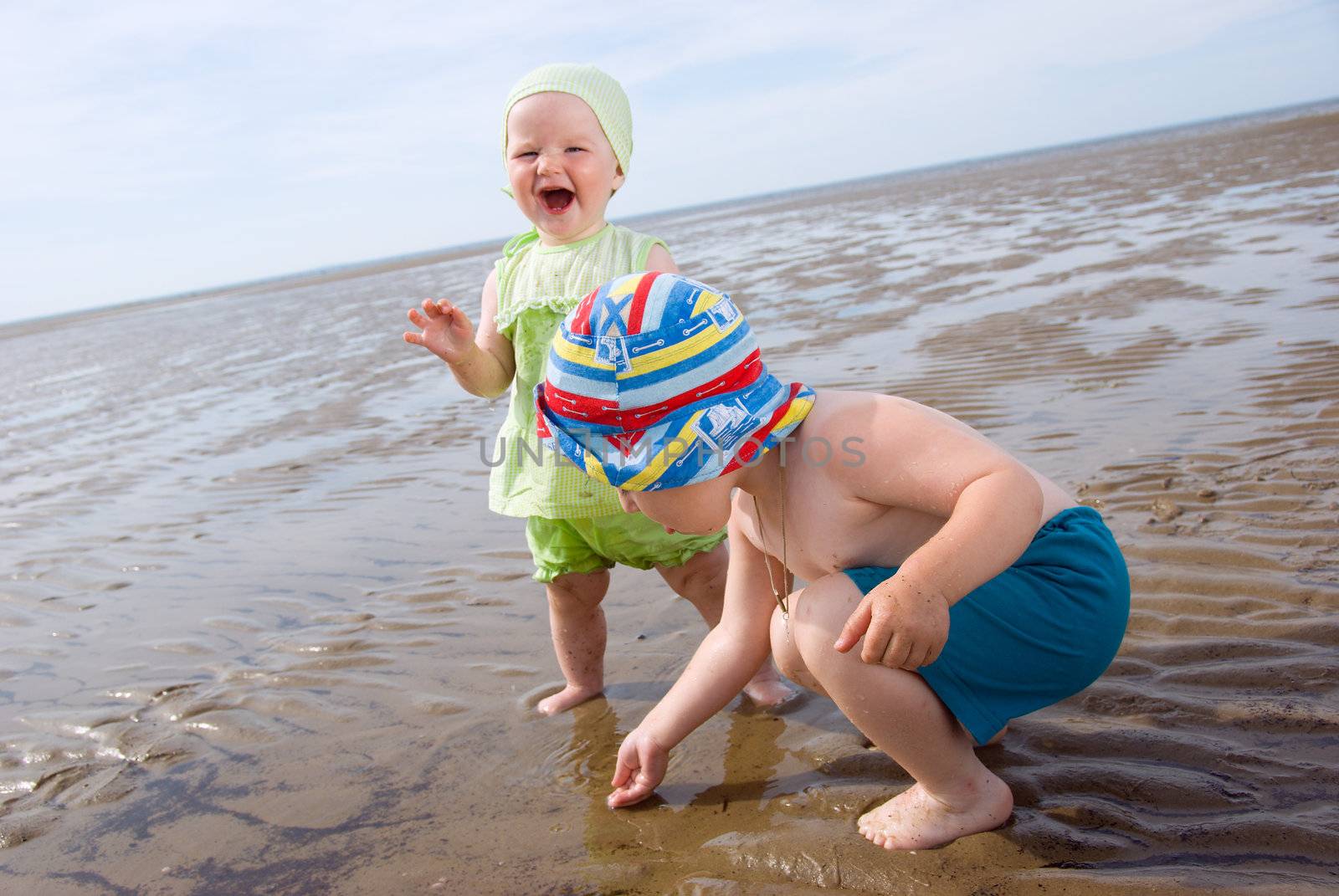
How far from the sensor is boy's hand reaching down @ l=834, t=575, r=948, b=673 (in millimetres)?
1551

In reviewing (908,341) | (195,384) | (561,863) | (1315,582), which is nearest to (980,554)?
(561,863)

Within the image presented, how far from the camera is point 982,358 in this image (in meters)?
5.35

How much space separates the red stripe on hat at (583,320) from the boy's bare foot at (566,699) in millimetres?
1239

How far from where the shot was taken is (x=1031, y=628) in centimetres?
182

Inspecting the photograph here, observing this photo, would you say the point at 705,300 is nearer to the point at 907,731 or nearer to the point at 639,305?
the point at 639,305

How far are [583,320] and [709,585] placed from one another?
1101 millimetres

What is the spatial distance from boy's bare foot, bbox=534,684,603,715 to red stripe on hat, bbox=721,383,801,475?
1104 millimetres

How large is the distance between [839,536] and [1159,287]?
526cm

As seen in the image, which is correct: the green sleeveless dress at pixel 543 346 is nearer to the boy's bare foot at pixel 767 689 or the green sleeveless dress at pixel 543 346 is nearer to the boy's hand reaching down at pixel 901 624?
the boy's bare foot at pixel 767 689

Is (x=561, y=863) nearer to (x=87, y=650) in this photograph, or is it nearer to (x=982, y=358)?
(x=87, y=650)

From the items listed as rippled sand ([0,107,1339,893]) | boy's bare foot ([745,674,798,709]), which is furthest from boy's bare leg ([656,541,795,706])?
rippled sand ([0,107,1339,893])

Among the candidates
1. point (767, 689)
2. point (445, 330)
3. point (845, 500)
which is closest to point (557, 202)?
point (445, 330)

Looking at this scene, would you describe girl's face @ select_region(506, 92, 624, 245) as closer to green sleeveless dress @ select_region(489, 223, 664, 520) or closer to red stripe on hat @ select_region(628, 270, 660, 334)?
green sleeveless dress @ select_region(489, 223, 664, 520)

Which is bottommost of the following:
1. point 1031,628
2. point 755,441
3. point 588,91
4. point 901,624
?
point 1031,628
